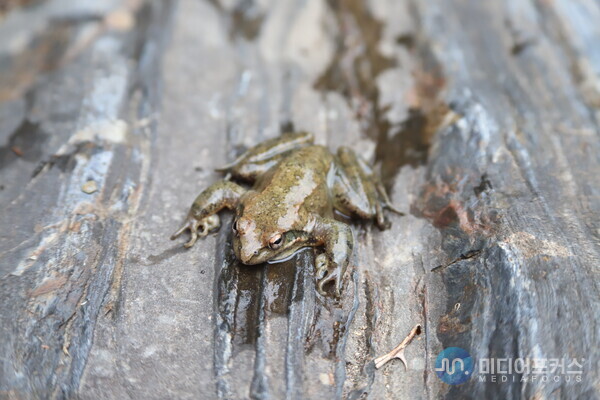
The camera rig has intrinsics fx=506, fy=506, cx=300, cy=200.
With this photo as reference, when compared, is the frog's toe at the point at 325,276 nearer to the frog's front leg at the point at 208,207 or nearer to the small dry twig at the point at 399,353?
the small dry twig at the point at 399,353

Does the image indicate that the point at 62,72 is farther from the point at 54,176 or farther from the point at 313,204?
the point at 313,204

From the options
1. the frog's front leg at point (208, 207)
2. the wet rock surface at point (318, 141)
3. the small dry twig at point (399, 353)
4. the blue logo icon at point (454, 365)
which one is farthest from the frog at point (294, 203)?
the blue logo icon at point (454, 365)

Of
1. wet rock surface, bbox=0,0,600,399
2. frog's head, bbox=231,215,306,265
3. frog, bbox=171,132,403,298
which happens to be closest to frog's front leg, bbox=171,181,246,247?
frog, bbox=171,132,403,298

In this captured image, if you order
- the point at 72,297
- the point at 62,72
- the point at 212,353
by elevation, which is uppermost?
the point at 62,72

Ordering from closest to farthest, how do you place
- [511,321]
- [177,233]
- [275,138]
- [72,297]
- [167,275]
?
[511,321], [72,297], [167,275], [177,233], [275,138]

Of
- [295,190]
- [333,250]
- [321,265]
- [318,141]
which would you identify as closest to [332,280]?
[321,265]

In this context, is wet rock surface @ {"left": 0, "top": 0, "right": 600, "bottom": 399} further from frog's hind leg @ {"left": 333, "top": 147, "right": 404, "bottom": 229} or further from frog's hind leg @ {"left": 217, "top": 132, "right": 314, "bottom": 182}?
frog's hind leg @ {"left": 217, "top": 132, "right": 314, "bottom": 182}

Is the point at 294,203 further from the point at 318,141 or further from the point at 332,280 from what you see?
the point at 318,141

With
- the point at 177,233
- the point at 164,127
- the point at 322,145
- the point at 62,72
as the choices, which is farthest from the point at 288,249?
the point at 62,72
